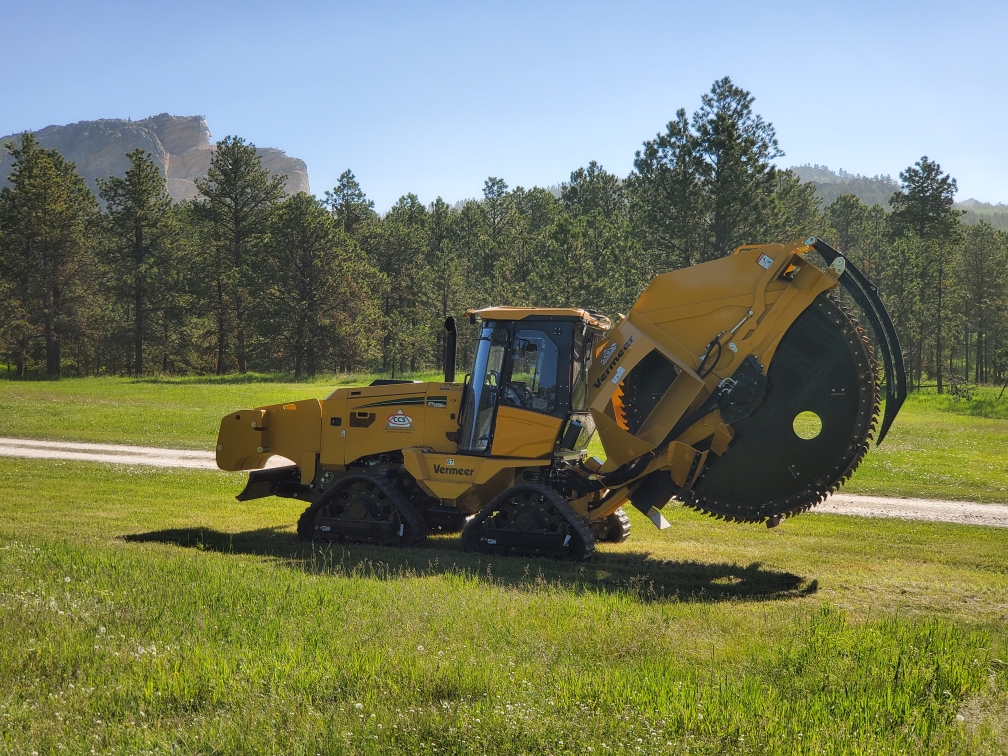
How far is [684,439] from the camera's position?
10.4 metres

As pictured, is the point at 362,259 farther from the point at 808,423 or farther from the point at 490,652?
the point at 490,652

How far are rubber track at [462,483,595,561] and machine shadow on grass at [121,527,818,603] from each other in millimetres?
153

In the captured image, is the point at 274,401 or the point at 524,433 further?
the point at 274,401

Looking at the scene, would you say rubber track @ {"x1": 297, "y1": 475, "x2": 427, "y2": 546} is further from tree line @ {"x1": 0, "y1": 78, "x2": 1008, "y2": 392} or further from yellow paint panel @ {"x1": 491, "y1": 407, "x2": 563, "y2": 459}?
tree line @ {"x1": 0, "y1": 78, "x2": 1008, "y2": 392}

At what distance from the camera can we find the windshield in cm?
1102

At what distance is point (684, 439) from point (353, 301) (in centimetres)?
4695

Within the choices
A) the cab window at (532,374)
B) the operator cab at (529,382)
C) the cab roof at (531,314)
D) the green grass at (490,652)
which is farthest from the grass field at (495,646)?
the cab roof at (531,314)

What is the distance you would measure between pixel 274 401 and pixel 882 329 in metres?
29.4

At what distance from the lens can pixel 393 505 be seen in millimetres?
11586

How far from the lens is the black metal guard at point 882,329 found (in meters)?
9.48

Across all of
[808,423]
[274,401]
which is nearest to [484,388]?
[808,423]

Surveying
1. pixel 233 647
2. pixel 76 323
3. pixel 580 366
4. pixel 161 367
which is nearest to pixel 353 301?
pixel 76 323

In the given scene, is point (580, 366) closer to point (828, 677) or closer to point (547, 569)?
point (547, 569)

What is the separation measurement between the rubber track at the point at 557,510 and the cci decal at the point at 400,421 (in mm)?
1658
